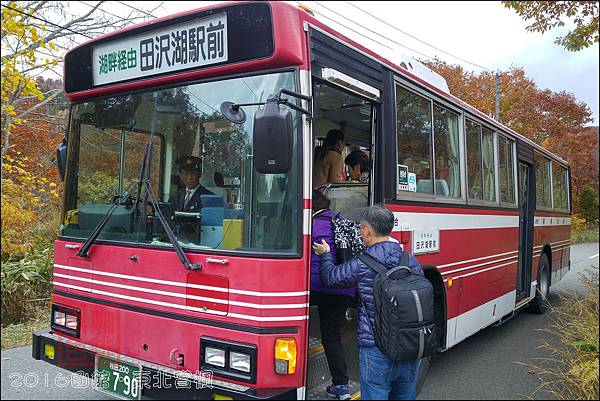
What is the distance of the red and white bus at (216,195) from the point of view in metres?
3.09

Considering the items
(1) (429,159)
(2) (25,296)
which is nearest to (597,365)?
(1) (429,159)

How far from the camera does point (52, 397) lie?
4.60m

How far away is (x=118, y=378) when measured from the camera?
11.4 ft

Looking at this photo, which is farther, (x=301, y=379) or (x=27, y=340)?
A: (x=27, y=340)

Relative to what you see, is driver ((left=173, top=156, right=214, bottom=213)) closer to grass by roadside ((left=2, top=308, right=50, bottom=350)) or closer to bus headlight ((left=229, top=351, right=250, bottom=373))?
bus headlight ((left=229, top=351, right=250, bottom=373))

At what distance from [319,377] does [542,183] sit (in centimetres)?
750

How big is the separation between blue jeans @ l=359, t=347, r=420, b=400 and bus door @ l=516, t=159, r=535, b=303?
558cm

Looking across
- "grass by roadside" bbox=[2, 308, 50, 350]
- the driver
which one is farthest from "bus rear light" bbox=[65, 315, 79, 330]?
"grass by roadside" bbox=[2, 308, 50, 350]

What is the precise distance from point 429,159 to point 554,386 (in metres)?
2.59

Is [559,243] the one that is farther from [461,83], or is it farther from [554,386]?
[461,83]

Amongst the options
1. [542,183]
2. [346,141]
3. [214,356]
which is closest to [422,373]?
[214,356]

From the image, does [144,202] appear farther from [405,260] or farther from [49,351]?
[405,260]

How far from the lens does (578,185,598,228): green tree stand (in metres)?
32.1

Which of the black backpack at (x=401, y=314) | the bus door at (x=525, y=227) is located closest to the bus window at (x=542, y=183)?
the bus door at (x=525, y=227)
